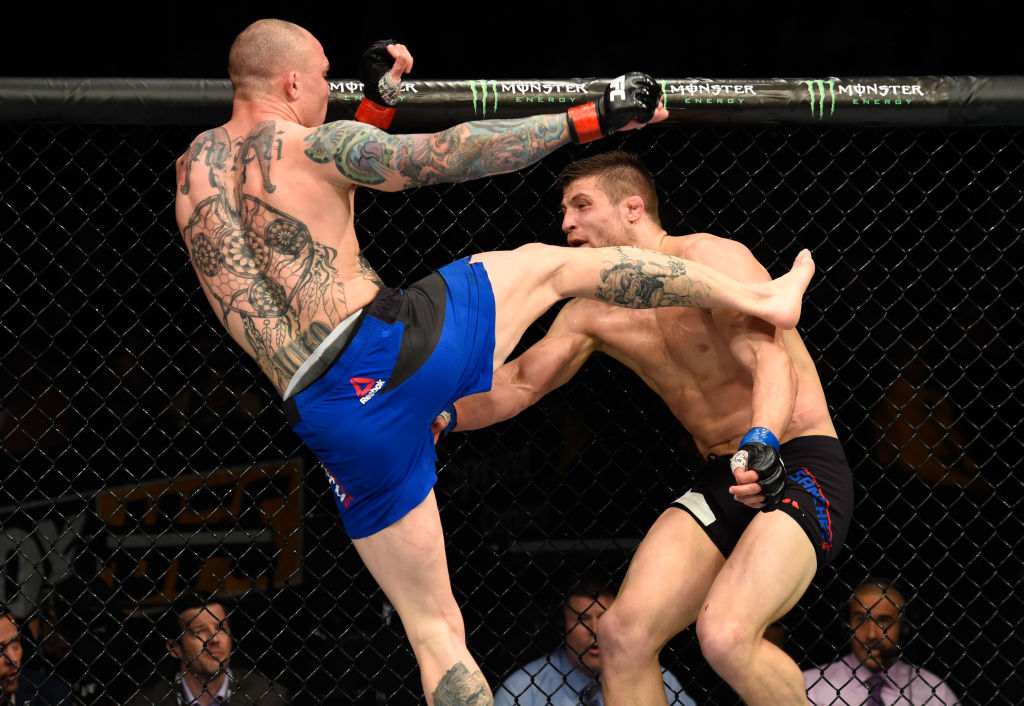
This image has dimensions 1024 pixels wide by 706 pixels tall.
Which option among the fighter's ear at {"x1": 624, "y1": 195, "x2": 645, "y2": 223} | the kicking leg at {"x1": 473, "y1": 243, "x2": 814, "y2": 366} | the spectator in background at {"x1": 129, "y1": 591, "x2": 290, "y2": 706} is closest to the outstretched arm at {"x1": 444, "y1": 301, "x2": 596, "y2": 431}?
the fighter's ear at {"x1": 624, "y1": 195, "x2": 645, "y2": 223}

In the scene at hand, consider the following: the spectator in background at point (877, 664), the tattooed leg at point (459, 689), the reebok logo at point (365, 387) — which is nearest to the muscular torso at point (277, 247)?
the reebok logo at point (365, 387)

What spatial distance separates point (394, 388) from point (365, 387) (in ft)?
0.17

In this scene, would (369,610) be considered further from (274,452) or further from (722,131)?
(722,131)

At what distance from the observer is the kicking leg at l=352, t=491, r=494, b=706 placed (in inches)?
76.0

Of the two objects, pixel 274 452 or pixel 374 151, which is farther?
pixel 274 452

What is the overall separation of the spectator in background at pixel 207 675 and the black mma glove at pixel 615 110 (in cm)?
189

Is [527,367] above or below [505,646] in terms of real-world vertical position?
above

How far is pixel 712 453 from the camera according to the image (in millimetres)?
2438

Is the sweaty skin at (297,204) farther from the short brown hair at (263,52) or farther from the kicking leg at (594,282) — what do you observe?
the kicking leg at (594,282)

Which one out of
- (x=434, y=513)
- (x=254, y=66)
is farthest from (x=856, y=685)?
(x=254, y=66)

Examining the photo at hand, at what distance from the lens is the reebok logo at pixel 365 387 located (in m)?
1.86

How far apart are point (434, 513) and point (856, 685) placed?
186cm

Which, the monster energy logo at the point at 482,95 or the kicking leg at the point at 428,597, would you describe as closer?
the kicking leg at the point at 428,597

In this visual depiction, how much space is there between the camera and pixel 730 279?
6.89 ft
